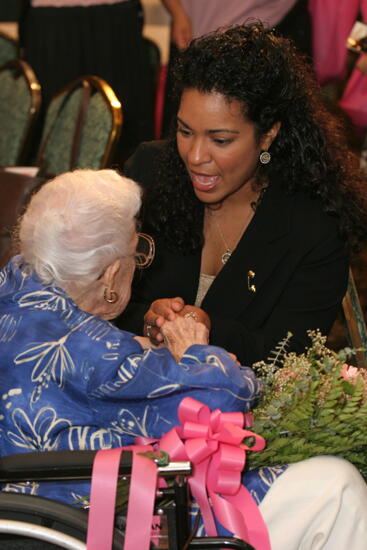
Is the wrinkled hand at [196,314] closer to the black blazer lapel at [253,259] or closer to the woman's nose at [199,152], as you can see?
the black blazer lapel at [253,259]

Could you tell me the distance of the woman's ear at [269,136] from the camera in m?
2.54

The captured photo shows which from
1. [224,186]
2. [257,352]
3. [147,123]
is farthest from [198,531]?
[147,123]

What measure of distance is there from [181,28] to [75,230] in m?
2.56

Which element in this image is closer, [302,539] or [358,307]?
[302,539]

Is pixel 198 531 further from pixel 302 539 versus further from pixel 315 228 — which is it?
pixel 315 228

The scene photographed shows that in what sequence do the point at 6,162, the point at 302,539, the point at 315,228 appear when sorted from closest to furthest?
the point at 302,539 → the point at 315,228 → the point at 6,162

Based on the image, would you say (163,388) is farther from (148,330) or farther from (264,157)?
(264,157)

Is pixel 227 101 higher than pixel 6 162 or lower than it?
higher

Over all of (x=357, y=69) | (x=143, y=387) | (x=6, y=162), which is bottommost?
(x=6, y=162)

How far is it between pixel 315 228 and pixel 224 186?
0.27 meters

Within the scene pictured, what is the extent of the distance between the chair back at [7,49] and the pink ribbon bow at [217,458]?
3.64m

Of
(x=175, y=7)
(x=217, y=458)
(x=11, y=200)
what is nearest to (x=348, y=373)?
(x=217, y=458)

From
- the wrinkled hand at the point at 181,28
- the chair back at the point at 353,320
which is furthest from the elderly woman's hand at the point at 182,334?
the wrinkled hand at the point at 181,28

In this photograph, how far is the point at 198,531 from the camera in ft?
6.08
